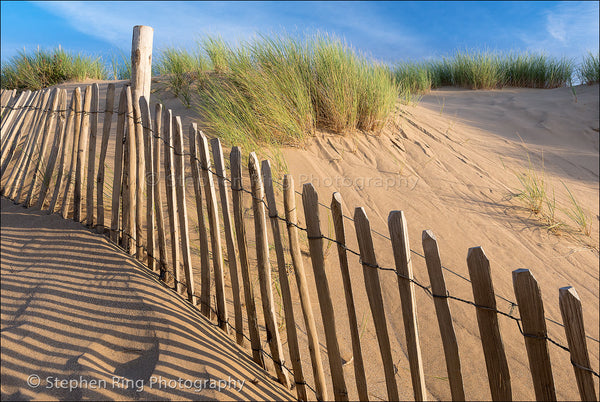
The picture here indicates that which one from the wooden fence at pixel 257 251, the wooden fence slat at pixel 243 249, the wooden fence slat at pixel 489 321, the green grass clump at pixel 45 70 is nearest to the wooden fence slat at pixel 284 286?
the wooden fence at pixel 257 251

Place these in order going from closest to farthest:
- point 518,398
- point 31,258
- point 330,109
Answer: point 518,398 < point 31,258 < point 330,109

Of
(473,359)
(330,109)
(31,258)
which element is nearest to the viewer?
(473,359)

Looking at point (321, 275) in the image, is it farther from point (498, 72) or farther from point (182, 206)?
point (498, 72)

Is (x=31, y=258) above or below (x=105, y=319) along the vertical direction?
above

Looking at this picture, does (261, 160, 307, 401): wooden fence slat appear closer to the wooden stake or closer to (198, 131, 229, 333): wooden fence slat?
(198, 131, 229, 333): wooden fence slat

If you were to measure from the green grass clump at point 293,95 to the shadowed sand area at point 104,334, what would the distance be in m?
1.87

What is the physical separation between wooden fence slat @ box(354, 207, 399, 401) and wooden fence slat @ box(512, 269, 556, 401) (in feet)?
1.73

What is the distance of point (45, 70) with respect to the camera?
32.4ft

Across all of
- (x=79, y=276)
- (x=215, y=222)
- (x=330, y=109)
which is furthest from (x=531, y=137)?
(x=79, y=276)

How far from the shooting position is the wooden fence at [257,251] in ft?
4.82

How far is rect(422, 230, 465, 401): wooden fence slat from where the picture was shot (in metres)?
1.52

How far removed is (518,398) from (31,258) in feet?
12.0

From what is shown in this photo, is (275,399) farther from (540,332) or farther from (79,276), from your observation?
(79,276)

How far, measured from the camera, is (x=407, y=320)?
5.54ft
